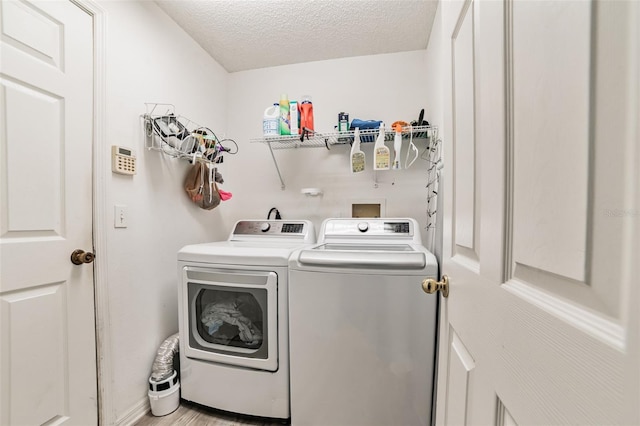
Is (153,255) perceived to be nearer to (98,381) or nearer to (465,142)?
(98,381)

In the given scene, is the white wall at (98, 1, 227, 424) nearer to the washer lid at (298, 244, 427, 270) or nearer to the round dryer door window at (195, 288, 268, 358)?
the round dryer door window at (195, 288, 268, 358)

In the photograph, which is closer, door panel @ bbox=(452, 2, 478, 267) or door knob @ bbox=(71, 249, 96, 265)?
door panel @ bbox=(452, 2, 478, 267)

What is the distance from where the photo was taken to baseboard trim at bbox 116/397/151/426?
4.50 ft

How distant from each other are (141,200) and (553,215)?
71.9 inches

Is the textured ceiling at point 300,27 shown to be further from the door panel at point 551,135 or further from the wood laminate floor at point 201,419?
A: the wood laminate floor at point 201,419

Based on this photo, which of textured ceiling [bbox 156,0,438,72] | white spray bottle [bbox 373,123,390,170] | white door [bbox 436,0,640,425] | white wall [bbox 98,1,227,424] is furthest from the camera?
white spray bottle [bbox 373,123,390,170]

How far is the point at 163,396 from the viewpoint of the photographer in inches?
57.7

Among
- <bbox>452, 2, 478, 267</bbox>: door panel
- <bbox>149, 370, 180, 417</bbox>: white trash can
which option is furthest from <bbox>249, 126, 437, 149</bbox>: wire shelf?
<bbox>149, 370, 180, 417</bbox>: white trash can

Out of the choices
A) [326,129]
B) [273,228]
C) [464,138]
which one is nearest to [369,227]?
[273,228]

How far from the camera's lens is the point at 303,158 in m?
2.26

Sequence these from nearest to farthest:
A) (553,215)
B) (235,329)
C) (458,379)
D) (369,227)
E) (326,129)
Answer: (553,215), (458,379), (235,329), (369,227), (326,129)

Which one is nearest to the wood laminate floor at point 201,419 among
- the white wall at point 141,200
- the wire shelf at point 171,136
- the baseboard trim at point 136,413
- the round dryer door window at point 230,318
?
the baseboard trim at point 136,413

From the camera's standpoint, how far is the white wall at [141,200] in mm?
1352

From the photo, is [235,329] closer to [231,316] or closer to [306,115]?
[231,316]
